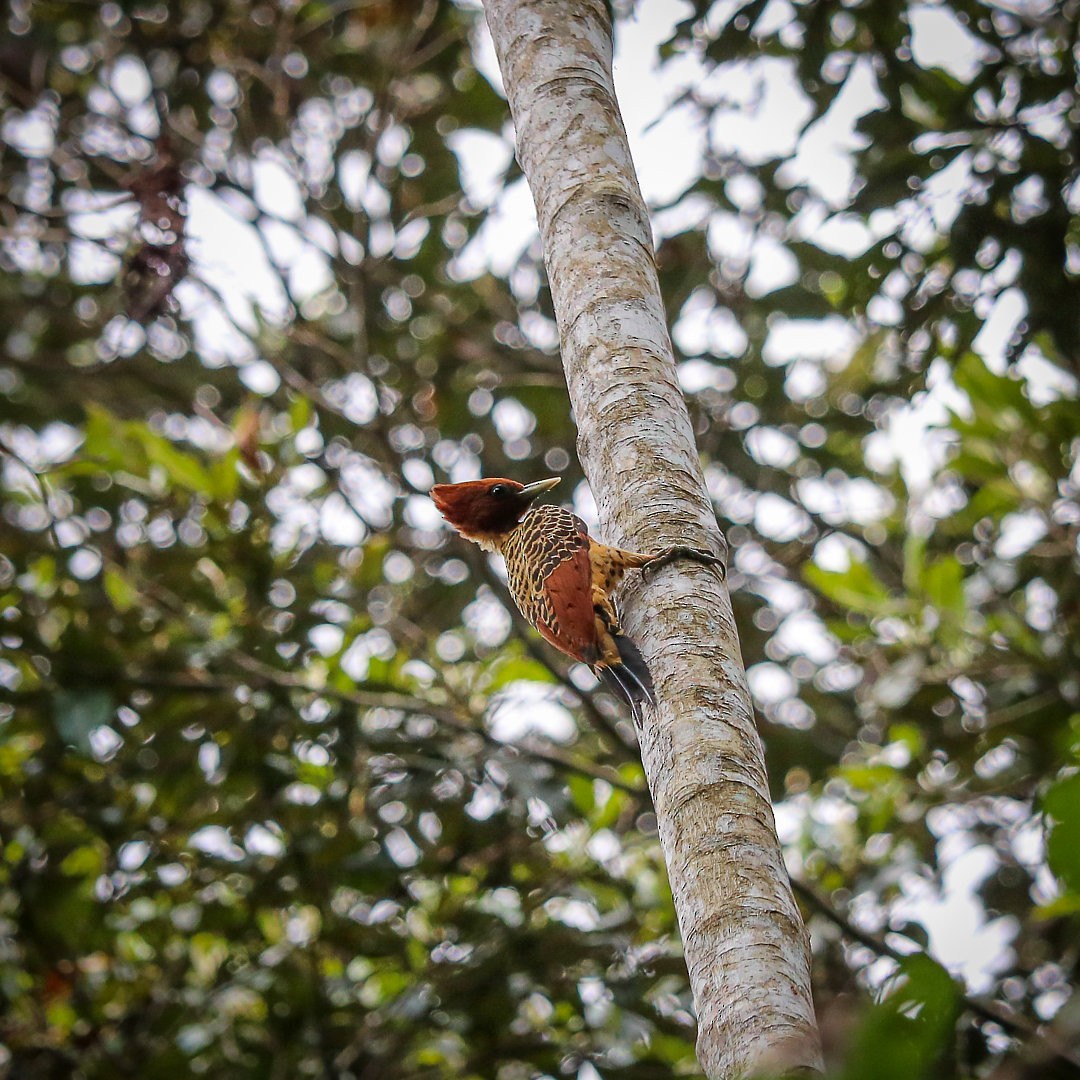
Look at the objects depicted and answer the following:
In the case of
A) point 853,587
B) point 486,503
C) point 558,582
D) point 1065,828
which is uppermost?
point 853,587

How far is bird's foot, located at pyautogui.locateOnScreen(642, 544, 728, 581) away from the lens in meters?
1.87

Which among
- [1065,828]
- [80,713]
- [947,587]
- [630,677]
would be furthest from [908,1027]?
[947,587]

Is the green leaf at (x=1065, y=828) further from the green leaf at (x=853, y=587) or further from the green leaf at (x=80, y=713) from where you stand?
the green leaf at (x=853, y=587)

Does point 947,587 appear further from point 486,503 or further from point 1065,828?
point 1065,828

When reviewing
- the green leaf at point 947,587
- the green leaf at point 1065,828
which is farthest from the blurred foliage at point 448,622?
the green leaf at point 1065,828

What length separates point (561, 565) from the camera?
8.55 ft

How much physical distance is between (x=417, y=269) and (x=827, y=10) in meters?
2.21

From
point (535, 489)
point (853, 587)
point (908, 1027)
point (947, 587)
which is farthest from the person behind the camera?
point (853, 587)

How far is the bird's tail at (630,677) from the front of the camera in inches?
75.4

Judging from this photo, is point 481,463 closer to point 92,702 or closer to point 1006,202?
point 92,702

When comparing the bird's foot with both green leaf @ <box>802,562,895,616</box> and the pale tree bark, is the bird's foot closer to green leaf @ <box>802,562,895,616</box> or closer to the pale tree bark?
the pale tree bark

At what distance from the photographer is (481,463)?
4.81 metres

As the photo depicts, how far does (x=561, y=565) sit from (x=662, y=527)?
2.46ft

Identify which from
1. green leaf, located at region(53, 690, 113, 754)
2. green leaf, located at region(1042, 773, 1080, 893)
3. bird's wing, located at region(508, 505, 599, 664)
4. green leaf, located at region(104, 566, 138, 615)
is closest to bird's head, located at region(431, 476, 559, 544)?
bird's wing, located at region(508, 505, 599, 664)
